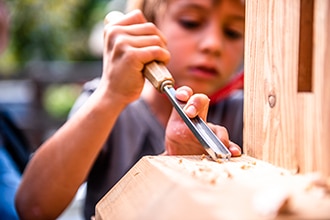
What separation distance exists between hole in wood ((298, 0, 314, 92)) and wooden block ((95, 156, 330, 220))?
10cm

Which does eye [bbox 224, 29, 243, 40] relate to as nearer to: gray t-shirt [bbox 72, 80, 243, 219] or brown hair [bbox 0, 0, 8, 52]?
gray t-shirt [bbox 72, 80, 243, 219]

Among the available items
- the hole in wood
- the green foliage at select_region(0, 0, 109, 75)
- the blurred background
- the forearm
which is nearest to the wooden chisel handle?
the forearm

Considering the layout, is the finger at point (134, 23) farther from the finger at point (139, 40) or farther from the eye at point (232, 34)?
the eye at point (232, 34)

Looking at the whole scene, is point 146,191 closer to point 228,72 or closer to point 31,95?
point 228,72

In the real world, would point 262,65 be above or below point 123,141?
above

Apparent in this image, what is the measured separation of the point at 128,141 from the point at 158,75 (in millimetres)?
516

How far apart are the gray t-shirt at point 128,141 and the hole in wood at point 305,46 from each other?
668mm

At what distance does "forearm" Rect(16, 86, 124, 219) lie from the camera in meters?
0.93

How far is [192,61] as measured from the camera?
3.88 ft

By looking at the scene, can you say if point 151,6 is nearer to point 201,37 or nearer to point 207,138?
point 201,37

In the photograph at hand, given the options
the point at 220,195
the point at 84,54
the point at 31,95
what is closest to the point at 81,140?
the point at 220,195

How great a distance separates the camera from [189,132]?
0.71 metres

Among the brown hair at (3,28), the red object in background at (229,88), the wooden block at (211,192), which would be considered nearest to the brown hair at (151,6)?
the red object in background at (229,88)

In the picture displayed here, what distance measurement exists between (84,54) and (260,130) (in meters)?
8.60
